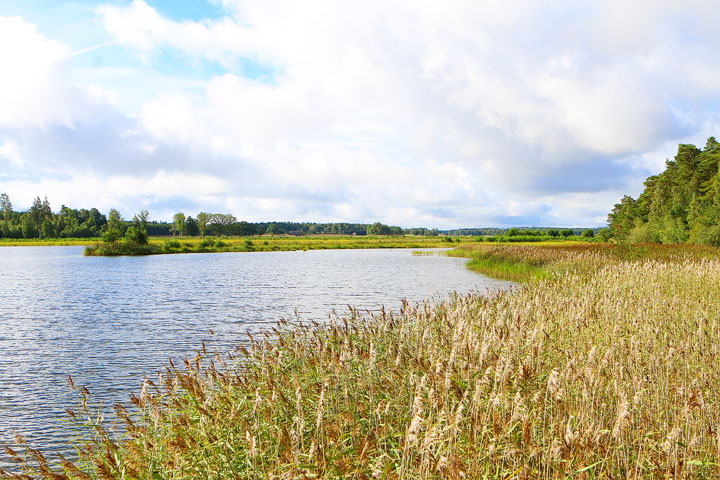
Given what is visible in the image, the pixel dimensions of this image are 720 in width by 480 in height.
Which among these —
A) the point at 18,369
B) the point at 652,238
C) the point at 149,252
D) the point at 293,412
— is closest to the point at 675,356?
the point at 293,412

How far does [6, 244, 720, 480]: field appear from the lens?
466 centimetres

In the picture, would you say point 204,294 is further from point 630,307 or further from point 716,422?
point 716,422

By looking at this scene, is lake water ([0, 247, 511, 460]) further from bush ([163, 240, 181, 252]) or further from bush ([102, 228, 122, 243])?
bush ([163, 240, 181, 252])

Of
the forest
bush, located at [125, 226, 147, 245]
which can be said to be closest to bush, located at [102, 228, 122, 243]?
bush, located at [125, 226, 147, 245]

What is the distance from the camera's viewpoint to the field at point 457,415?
4664 mm

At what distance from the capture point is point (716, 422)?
243 inches

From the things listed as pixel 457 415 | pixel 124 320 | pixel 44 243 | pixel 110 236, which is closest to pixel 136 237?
pixel 110 236

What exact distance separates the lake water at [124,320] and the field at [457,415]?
8.49ft

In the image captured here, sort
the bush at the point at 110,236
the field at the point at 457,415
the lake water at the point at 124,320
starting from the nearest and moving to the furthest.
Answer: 1. the field at the point at 457,415
2. the lake water at the point at 124,320
3. the bush at the point at 110,236

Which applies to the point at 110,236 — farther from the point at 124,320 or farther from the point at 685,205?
the point at 685,205

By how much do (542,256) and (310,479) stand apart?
39240mm

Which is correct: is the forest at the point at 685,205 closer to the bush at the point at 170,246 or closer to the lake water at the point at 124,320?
the lake water at the point at 124,320

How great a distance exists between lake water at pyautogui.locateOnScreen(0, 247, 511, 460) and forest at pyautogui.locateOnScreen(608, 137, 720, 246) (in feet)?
102

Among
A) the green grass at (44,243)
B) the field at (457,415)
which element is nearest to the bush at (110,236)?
the green grass at (44,243)
